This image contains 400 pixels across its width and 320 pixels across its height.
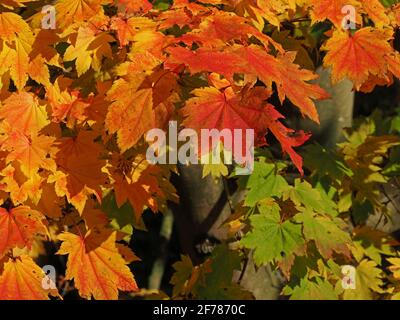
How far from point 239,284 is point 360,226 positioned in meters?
0.52

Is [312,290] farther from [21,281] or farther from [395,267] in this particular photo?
[21,281]

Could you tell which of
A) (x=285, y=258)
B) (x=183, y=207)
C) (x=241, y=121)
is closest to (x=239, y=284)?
(x=183, y=207)

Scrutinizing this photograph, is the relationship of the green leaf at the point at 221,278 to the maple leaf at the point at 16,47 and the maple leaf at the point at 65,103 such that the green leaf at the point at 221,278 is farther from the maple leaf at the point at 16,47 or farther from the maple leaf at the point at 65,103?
the maple leaf at the point at 16,47

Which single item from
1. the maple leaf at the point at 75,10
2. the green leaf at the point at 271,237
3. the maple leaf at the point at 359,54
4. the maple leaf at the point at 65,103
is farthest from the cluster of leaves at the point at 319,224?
the maple leaf at the point at 75,10

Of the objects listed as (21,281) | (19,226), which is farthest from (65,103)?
(21,281)

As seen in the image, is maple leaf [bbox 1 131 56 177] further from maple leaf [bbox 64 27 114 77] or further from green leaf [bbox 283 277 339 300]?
green leaf [bbox 283 277 339 300]

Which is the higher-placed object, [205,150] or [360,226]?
[205,150]

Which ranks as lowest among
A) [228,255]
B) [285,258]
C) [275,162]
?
[228,255]

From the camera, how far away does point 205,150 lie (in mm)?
1094

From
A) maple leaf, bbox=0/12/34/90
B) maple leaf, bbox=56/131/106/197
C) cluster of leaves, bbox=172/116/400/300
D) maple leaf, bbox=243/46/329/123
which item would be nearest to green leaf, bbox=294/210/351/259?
cluster of leaves, bbox=172/116/400/300

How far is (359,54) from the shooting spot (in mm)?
1478

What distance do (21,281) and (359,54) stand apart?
100cm
